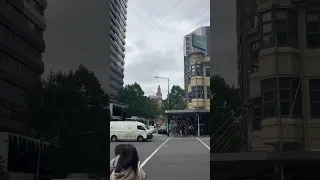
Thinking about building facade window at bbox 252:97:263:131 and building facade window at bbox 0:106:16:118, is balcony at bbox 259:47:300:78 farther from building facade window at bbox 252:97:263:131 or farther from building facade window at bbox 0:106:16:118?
building facade window at bbox 0:106:16:118

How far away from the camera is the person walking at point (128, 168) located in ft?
7.78

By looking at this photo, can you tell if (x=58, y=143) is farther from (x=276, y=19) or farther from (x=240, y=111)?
(x=276, y=19)

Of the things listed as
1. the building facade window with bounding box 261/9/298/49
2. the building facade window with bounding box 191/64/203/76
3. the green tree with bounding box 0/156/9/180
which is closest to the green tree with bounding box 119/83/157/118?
the building facade window with bounding box 191/64/203/76

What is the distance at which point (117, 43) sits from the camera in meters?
2.98

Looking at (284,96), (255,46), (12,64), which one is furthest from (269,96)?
(12,64)

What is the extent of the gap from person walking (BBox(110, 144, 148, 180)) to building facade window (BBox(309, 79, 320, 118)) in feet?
4.25

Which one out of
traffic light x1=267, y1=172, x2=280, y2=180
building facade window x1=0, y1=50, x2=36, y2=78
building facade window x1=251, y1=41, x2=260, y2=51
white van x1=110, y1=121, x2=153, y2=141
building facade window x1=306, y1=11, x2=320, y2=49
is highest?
building facade window x1=306, y1=11, x2=320, y2=49

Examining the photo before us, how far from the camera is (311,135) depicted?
2.78 m

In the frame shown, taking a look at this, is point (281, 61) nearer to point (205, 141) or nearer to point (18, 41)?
point (205, 141)

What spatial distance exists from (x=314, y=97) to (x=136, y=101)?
1.26 meters

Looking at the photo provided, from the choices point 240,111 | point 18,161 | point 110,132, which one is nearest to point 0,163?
point 18,161

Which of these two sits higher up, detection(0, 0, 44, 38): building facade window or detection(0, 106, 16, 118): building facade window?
detection(0, 0, 44, 38): building facade window

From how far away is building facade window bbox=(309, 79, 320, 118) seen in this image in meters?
2.78

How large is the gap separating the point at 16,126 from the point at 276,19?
2114 millimetres
